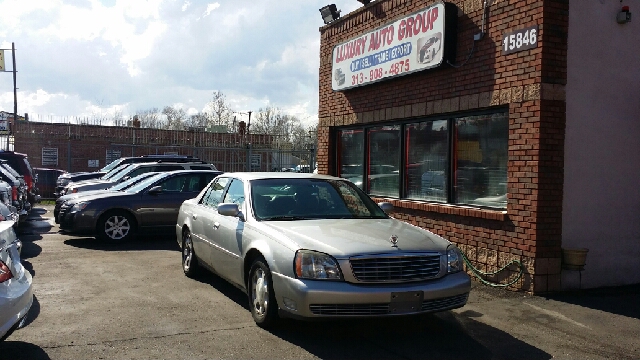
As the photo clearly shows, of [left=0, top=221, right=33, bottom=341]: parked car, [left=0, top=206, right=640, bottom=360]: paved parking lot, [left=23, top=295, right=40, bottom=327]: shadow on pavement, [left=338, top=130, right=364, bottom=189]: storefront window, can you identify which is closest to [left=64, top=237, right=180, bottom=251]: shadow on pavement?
[left=0, top=206, right=640, bottom=360]: paved parking lot

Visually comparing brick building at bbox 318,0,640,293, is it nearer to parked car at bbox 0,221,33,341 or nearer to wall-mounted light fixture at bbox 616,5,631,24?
wall-mounted light fixture at bbox 616,5,631,24

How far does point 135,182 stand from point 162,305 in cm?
715

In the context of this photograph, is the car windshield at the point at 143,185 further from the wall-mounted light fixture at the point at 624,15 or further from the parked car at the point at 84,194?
the wall-mounted light fixture at the point at 624,15

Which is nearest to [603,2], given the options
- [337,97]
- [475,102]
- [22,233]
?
[475,102]

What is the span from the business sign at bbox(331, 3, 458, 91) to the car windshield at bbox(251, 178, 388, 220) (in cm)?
300

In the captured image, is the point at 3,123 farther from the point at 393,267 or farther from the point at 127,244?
the point at 393,267

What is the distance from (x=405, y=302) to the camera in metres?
5.22

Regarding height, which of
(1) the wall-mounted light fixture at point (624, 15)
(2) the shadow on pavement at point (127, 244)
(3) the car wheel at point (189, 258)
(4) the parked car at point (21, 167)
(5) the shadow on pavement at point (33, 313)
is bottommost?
(5) the shadow on pavement at point (33, 313)

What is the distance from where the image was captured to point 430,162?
31.7 feet

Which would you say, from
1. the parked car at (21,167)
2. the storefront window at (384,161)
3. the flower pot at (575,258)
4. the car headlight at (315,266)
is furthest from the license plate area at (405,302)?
the parked car at (21,167)

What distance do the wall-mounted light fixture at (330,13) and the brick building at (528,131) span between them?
9.42ft

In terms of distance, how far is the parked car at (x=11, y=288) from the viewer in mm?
4133

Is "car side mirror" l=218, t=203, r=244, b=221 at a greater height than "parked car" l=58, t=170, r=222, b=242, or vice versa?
"car side mirror" l=218, t=203, r=244, b=221

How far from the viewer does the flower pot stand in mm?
7488
